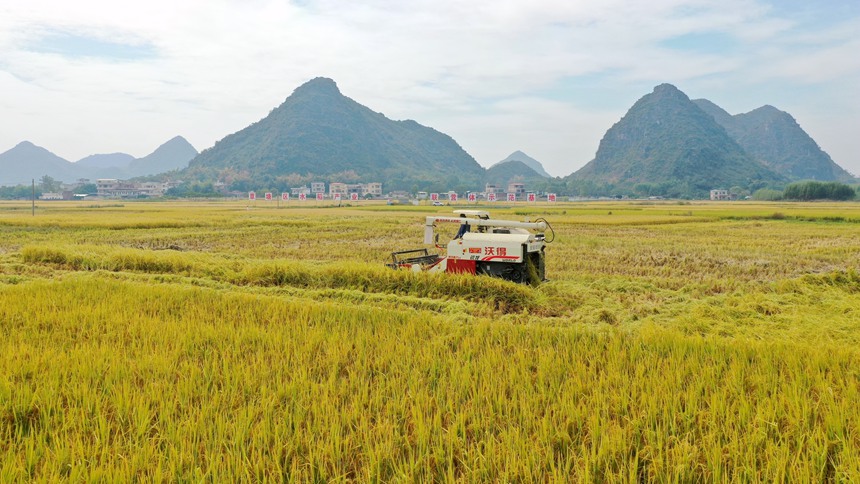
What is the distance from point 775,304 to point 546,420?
7.09 m

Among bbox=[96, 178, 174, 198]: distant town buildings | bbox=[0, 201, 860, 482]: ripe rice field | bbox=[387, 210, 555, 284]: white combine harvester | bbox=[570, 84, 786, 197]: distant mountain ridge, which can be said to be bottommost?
bbox=[0, 201, 860, 482]: ripe rice field

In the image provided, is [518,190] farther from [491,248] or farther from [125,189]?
[491,248]

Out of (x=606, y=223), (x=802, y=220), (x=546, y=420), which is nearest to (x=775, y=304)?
(x=546, y=420)

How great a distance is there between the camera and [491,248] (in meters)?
9.18

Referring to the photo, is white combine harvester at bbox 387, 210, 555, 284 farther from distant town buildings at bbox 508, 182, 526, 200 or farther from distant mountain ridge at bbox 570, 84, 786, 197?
distant town buildings at bbox 508, 182, 526, 200

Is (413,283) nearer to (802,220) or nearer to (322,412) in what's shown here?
(322,412)

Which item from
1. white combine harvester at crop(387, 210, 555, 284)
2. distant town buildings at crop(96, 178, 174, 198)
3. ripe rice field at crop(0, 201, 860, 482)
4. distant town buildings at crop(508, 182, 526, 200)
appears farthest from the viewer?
Answer: distant town buildings at crop(508, 182, 526, 200)

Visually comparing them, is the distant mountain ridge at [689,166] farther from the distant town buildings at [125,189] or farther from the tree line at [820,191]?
the distant town buildings at [125,189]

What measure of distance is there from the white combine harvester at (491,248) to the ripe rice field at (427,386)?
40 centimetres

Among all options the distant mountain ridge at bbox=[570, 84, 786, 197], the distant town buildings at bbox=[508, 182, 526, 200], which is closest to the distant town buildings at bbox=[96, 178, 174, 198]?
the distant town buildings at bbox=[508, 182, 526, 200]

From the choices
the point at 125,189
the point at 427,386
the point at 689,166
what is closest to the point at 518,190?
the point at 689,166

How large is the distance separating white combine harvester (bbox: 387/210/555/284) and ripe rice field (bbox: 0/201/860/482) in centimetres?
40

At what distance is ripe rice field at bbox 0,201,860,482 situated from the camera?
2.96m

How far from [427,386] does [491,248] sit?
5291 millimetres
